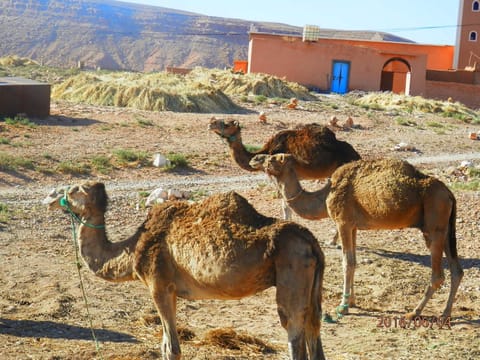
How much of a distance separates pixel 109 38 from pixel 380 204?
11721cm

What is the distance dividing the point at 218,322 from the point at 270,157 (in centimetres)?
228

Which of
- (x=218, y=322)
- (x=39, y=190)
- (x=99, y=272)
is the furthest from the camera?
(x=39, y=190)

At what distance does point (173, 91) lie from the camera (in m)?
32.3

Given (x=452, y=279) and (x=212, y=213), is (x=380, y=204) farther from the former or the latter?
(x=212, y=213)

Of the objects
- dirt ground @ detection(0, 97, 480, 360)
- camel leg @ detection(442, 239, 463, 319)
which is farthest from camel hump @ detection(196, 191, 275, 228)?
camel leg @ detection(442, 239, 463, 319)

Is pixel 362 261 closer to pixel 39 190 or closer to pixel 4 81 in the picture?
pixel 39 190

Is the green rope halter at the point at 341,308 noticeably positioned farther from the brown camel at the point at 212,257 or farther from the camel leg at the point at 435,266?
the brown camel at the point at 212,257

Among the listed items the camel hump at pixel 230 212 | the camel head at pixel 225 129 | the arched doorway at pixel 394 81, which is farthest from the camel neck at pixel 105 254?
the arched doorway at pixel 394 81

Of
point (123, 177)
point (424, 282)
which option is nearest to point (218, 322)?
point (424, 282)

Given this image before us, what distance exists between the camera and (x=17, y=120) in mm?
24938

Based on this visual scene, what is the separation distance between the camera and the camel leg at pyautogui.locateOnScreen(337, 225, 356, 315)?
1086cm

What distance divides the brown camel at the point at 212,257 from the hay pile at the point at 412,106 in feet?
93.3

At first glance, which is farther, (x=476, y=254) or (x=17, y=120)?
(x=17, y=120)
